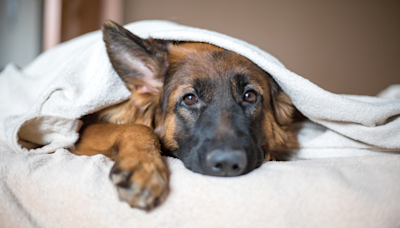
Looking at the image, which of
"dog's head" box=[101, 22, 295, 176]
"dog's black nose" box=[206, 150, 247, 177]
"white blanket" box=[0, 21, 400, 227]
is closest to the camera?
Result: "white blanket" box=[0, 21, 400, 227]

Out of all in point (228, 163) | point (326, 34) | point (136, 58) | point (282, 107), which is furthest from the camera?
point (326, 34)

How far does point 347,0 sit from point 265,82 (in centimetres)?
Result: 511

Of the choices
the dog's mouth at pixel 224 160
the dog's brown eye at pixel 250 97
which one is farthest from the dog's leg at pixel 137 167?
the dog's brown eye at pixel 250 97

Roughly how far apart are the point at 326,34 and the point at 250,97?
15.8ft

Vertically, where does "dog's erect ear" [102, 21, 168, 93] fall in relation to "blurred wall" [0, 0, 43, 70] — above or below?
above

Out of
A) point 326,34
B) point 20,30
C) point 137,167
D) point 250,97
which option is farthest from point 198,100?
point 326,34

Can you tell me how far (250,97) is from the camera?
5.42 ft

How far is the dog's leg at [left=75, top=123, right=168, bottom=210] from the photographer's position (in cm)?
90

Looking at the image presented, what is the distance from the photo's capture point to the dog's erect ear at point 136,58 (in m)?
1.52

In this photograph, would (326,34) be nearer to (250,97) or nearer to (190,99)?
(250,97)

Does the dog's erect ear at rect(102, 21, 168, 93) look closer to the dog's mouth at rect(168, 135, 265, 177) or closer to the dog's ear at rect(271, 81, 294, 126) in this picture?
the dog's mouth at rect(168, 135, 265, 177)

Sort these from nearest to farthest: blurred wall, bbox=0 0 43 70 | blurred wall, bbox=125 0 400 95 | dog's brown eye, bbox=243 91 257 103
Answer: dog's brown eye, bbox=243 91 257 103 < blurred wall, bbox=0 0 43 70 < blurred wall, bbox=125 0 400 95

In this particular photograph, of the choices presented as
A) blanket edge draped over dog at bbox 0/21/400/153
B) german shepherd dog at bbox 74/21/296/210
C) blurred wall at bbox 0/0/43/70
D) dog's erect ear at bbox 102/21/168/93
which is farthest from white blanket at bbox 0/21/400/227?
blurred wall at bbox 0/0/43/70

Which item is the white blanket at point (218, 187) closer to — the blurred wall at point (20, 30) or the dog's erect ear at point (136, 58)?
the dog's erect ear at point (136, 58)
